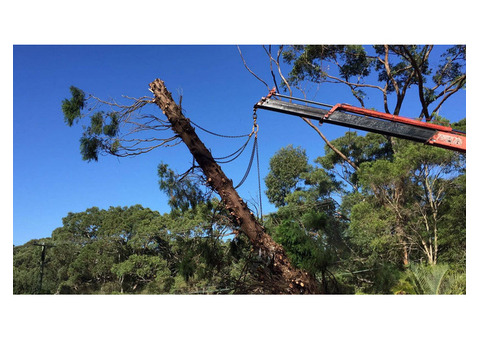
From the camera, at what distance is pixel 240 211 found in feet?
11.6

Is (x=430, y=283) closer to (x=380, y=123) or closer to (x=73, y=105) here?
(x=380, y=123)

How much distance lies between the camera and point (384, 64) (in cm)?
909

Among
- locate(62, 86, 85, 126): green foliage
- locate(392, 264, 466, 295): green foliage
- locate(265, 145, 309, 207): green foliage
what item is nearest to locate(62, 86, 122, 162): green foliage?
locate(62, 86, 85, 126): green foliage

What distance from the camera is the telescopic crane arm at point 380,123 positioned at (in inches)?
139

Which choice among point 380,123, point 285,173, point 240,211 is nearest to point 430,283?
point 380,123

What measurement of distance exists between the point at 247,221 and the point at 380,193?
456 centimetres

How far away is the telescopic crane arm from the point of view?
3531mm

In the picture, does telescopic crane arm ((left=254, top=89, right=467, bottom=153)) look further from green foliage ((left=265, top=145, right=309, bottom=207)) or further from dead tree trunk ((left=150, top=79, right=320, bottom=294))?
green foliage ((left=265, top=145, right=309, bottom=207))

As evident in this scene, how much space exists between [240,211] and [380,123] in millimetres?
1700

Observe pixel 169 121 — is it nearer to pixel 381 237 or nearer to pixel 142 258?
pixel 381 237

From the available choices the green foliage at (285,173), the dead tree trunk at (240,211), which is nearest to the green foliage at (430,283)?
the dead tree trunk at (240,211)

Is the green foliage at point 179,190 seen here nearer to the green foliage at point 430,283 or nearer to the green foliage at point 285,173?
the green foliage at point 430,283

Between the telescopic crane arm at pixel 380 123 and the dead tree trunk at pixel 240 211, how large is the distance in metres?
0.79

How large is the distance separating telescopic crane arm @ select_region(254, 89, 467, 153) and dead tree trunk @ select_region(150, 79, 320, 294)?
2.61 feet
